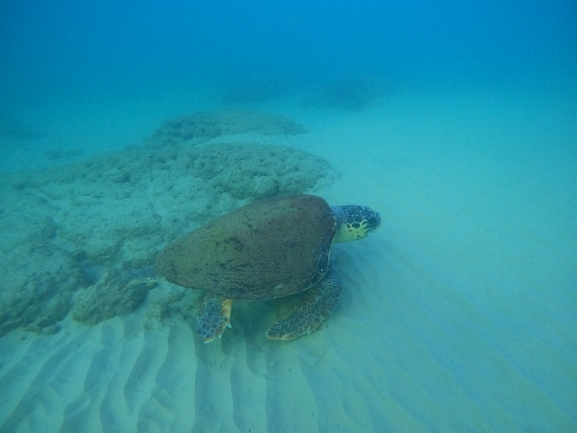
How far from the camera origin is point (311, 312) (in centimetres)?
318

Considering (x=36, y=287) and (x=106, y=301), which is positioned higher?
(x=36, y=287)

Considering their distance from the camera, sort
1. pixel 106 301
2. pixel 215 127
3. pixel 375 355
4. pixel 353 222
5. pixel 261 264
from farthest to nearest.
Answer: pixel 215 127
pixel 353 222
pixel 106 301
pixel 261 264
pixel 375 355

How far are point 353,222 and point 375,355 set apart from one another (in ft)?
5.99

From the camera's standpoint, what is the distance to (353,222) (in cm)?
396

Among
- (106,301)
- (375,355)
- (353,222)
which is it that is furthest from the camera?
(353,222)

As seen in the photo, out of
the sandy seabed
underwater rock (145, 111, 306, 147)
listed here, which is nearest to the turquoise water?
the sandy seabed

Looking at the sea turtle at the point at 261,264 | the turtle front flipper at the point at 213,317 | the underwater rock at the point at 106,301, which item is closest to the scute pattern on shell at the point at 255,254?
the sea turtle at the point at 261,264

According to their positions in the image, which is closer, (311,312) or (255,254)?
(255,254)

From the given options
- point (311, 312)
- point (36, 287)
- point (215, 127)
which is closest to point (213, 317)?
point (311, 312)

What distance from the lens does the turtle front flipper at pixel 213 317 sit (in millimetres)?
2897

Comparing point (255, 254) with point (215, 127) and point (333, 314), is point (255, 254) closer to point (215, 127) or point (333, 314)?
point (333, 314)

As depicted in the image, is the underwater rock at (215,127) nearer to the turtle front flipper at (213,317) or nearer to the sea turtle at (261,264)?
the sea turtle at (261,264)

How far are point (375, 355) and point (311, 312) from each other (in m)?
0.84

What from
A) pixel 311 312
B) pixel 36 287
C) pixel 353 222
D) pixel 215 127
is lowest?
pixel 311 312
